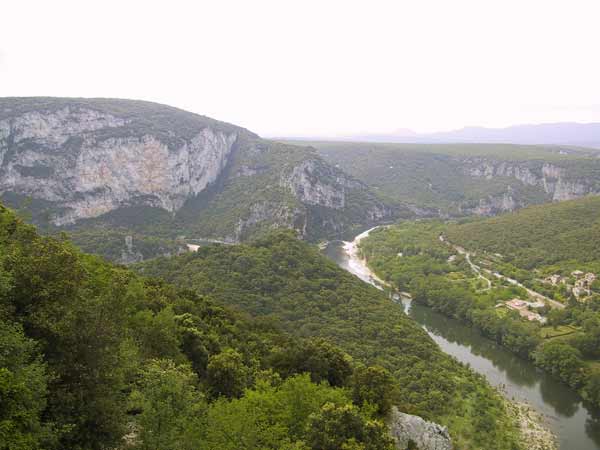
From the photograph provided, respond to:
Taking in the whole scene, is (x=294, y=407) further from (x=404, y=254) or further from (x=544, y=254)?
(x=404, y=254)

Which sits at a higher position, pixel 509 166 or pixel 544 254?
pixel 509 166

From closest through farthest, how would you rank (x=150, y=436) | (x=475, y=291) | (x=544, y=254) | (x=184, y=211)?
(x=150, y=436)
(x=475, y=291)
(x=544, y=254)
(x=184, y=211)

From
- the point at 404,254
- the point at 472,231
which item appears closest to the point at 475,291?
the point at 404,254

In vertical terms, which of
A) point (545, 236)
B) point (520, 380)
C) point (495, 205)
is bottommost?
point (520, 380)

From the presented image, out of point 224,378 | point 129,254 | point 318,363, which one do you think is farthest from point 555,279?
point 129,254

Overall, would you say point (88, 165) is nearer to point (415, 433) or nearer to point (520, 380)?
point (520, 380)

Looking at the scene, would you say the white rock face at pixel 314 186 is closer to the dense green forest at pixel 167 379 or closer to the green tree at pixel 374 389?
the dense green forest at pixel 167 379

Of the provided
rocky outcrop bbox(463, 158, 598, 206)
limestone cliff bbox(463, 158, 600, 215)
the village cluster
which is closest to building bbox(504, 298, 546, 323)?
the village cluster

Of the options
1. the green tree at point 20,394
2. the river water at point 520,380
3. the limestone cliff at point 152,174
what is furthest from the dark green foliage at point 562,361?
the limestone cliff at point 152,174
